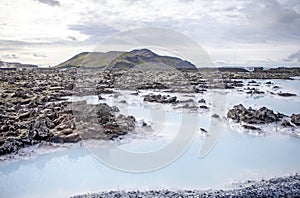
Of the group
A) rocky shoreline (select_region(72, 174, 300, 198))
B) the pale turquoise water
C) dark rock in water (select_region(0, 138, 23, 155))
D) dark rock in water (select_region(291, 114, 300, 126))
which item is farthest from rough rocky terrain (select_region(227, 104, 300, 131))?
dark rock in water (select_region(0, 138, 23, 155))

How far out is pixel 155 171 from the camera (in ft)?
33.7

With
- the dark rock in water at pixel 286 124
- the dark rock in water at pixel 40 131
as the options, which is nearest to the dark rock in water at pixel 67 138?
the dark rock in water at pixel 40 131

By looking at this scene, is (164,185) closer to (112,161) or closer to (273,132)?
(112,161)

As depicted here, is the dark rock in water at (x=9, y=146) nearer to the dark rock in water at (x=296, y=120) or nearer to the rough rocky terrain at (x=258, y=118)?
the rough rocky terrain at (x=258, y=118)

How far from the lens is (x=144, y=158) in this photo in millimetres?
11414

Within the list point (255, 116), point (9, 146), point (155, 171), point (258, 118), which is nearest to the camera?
point (155, 171)

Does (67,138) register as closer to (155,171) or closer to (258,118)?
(155,171)

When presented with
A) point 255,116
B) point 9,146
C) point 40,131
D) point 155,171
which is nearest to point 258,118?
point 255,116

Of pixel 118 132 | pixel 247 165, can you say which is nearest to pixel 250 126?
pixel 247 165

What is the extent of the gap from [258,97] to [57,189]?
87.2 ft

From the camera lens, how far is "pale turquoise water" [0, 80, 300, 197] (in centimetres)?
899

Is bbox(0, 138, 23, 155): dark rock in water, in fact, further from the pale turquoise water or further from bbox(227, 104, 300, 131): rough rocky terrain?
bbox(227, 104, 300, 131): rough rocky terrain

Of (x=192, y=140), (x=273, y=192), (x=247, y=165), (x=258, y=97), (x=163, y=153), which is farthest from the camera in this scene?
(x=258, y=97)

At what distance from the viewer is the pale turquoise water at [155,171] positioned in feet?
29.5
